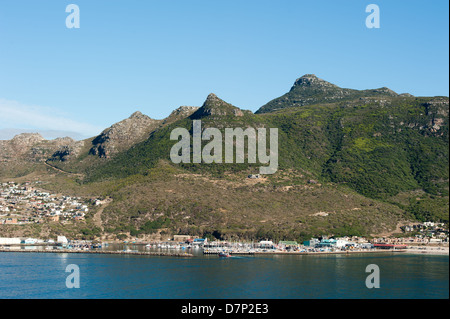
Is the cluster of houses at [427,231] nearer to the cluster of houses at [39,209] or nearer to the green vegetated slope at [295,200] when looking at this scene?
the green vegetated slope at [295,200]

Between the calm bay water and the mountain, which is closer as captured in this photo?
the calm bay water

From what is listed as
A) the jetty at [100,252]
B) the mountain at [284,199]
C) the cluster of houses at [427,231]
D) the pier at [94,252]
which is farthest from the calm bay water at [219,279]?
the mountain at [284,199]

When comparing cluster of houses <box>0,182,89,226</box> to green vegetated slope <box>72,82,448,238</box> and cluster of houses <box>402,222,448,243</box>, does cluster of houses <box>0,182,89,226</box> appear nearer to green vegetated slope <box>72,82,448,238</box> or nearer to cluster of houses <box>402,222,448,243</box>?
green vegetated slope <box>72,82,448,238</box>

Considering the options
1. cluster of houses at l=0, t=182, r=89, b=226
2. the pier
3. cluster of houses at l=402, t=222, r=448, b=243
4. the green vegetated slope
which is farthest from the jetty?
cluster of houses at l=402, t=222, r=448, b=243

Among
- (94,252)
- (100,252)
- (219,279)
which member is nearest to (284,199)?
(100,252)

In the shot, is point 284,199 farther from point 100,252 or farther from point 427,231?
point 100,252

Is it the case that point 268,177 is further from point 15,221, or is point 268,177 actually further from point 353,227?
point 15,221

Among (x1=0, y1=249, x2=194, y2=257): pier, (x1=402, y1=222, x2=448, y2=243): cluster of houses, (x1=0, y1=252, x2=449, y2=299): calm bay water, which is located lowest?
(x1=0, y1=249, x2=194, y2=257): pier
